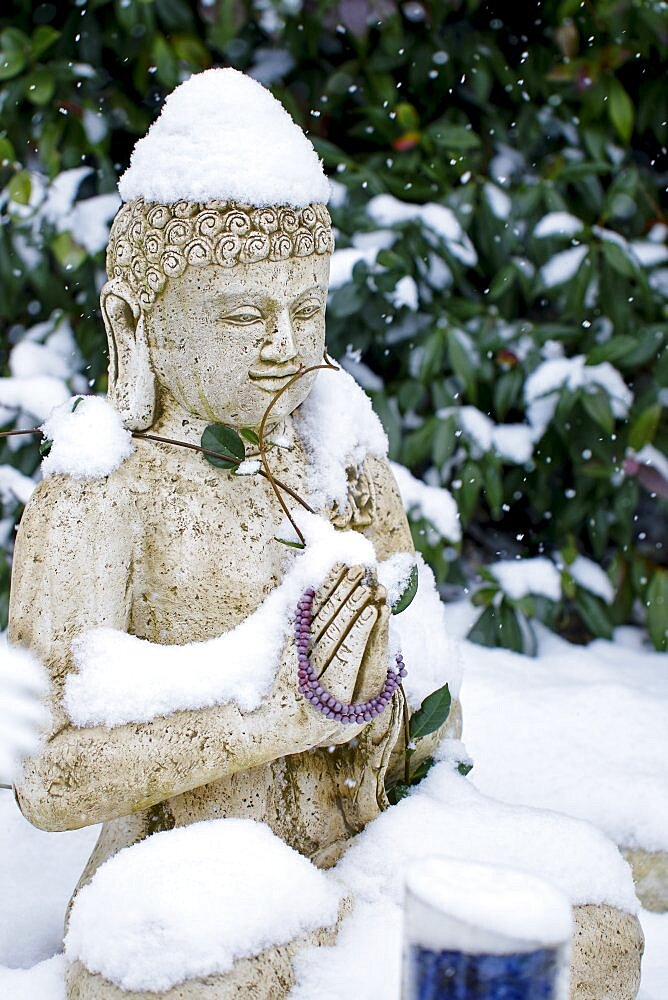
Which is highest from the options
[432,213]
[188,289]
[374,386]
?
[188,289]

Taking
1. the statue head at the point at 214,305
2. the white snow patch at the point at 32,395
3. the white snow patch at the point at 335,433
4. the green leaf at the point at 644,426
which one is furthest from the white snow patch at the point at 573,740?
the white snow patch at the point at 32,395

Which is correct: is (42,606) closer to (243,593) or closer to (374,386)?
(243,593)

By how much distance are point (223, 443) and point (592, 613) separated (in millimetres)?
1938

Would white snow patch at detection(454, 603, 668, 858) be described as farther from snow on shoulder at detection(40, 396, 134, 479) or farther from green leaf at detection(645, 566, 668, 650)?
snow on shoulder at detection(40, 396, 134, 479)

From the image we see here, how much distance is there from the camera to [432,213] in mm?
3047

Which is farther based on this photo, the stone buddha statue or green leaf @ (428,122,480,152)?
green leaf @ (428,122,480,152)

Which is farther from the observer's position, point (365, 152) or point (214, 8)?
point (365, 152)

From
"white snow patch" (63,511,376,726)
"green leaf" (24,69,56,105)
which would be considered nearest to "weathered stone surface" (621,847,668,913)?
"white snow patch" (63,511,376,726)

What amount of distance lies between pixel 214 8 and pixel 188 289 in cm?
185

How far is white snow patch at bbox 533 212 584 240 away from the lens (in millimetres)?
3105

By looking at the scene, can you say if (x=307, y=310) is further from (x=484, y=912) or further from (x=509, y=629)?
(x=509, y=629)

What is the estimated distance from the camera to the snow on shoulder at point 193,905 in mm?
1306

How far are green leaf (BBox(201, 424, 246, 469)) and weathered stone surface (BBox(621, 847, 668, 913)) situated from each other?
1057 mm

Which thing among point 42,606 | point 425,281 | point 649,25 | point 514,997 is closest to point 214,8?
point 425,281
